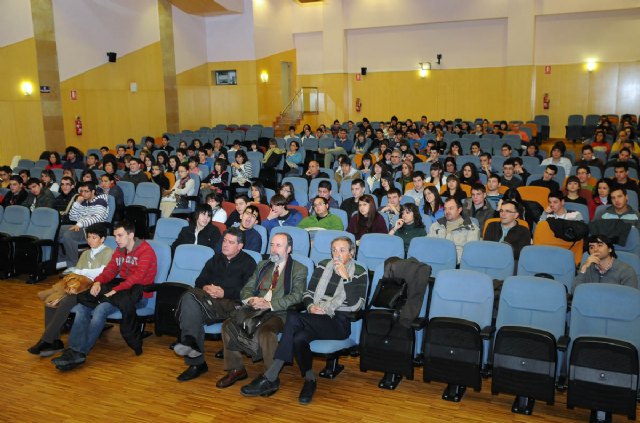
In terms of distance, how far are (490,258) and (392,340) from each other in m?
1.27

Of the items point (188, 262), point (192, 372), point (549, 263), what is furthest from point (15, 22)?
point (549, 263)

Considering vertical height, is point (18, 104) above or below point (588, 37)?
below

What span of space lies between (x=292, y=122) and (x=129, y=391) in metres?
16.1

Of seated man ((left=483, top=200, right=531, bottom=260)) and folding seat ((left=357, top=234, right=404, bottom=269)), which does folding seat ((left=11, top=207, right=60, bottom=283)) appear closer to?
folding seat ((left=357, top=234, right=404, bottom=269))

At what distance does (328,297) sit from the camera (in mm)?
4320

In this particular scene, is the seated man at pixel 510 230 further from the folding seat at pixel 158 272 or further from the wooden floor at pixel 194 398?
the folding seat at pixel 158 272

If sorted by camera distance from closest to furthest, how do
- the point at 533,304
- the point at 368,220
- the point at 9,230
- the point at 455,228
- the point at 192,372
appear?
the point at 533,304
the point at 192,372
the point at 455,228
the point at 368,220
the point at 9,230

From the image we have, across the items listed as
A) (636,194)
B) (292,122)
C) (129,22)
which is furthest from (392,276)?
(292,122)

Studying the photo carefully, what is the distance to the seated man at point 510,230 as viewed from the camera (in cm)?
532

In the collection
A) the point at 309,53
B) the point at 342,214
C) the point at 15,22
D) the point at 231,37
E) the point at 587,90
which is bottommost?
the point at 342,214

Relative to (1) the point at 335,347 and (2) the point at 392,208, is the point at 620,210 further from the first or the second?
(1) the point at 335,347

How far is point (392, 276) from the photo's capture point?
4.31m

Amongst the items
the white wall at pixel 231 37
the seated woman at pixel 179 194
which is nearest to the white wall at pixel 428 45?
the white wall at pixel 231 37

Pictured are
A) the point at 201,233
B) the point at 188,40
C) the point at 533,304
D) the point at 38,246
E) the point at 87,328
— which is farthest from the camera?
the point at 188,40
